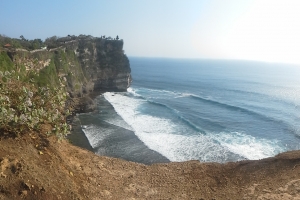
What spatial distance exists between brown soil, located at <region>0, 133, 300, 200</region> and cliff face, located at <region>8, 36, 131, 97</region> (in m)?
34.7

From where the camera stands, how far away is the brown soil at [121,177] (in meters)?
9.95

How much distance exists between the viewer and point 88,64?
68188 mm

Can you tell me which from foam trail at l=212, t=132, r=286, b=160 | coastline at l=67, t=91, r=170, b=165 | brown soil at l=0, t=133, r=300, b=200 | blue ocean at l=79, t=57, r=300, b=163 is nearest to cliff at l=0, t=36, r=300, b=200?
brown soil at l=0, t=133, r=300, b=200

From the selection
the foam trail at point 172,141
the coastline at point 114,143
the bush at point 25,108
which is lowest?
the coastline at point 114,143

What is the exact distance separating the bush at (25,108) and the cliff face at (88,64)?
33128mm

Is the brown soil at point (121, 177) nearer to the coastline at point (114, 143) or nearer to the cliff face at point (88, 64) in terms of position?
the coastline at point (114, 143)

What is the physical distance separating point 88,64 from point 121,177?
57.2 metres

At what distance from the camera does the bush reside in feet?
37.2

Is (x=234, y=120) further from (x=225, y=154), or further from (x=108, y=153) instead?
(x=108, y=153)

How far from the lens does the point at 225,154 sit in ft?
96.9

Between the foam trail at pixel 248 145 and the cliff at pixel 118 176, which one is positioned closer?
the cliff at pixel 118 176

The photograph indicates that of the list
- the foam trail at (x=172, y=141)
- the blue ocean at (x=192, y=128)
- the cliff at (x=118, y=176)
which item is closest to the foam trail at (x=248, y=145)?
the blue ocean at (x=192, y=128)

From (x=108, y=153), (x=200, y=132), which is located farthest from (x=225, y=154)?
(x=108, y=153)

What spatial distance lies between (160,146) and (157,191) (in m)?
17.1
